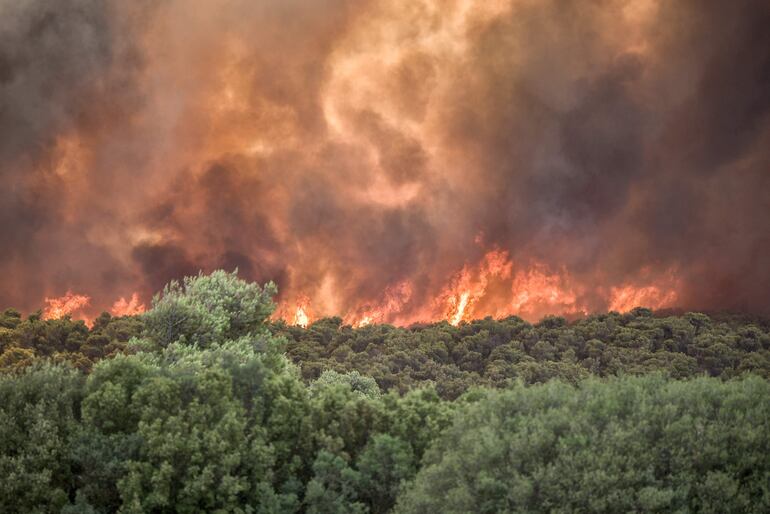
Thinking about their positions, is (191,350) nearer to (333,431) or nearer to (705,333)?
(333,431)

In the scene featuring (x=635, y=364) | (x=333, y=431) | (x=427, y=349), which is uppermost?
(x=427, y=349)

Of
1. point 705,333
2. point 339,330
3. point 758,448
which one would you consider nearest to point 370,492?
point 758,448

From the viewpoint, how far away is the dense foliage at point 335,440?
112 ft

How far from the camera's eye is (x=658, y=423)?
3644 centimetres

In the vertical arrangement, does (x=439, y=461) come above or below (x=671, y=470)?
above

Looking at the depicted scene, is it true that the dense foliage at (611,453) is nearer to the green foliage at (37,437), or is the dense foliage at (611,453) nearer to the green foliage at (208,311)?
the green foliage at (37,437)

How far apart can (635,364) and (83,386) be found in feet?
298

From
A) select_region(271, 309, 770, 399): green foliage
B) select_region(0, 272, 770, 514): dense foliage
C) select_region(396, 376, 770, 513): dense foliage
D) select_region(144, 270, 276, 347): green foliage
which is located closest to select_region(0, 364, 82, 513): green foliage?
select_region(0, 272, 770, 514): dense foliage

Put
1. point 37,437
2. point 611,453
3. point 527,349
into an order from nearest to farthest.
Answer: point 611,453 → point 37,437 → point 527,349

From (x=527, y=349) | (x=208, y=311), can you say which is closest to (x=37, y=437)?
(x=208, y=311)

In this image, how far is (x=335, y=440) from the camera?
43719 mm

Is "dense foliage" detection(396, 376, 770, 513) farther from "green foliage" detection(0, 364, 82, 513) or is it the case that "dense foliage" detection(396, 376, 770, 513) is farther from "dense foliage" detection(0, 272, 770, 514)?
"green foliage" detection(0, 364, 82, 513)

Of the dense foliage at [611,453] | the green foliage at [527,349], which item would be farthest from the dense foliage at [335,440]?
the green foliage at [527,349]

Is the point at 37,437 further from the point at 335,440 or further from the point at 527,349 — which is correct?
the point at 527,349
